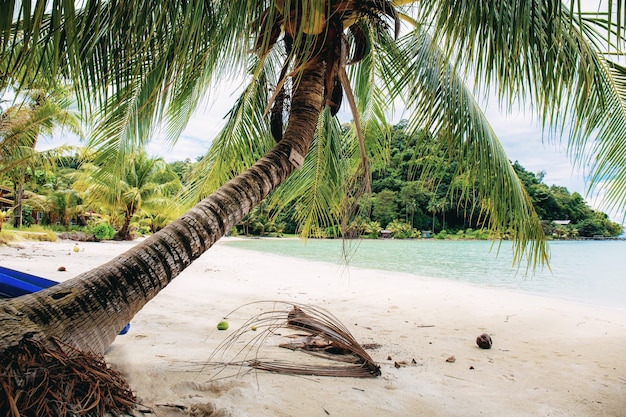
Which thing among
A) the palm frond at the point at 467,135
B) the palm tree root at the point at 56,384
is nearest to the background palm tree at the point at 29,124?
the palm frond at the point at 467,135

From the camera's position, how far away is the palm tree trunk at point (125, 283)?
1372 millimetres

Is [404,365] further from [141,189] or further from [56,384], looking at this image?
[141,189]

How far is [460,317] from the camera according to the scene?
14.3 feet

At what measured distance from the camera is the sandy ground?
5.37 ft

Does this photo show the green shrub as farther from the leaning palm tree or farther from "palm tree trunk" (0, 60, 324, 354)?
"palm tree trunk" (0, 60, 324, 354)

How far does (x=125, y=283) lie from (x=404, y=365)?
183cm

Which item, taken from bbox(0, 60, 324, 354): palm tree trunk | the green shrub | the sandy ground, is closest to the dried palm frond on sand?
the sandy ground

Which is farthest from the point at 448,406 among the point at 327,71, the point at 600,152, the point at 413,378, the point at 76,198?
the point at 76,198

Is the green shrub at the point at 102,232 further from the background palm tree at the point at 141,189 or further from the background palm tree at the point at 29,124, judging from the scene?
the background palm tree at the point at 29,124

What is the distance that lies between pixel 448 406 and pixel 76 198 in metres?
23.1

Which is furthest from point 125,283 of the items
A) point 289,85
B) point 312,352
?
point 289,85

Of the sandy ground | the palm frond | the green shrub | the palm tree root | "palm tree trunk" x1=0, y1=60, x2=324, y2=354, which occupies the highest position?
the palm frond

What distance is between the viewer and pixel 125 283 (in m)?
1.66

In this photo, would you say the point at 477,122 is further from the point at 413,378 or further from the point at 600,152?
the point at 413,378
